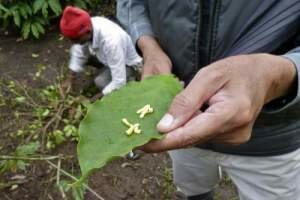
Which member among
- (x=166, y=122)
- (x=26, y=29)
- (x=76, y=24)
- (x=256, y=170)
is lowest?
(x=26, y=29)

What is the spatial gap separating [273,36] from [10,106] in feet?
7.10

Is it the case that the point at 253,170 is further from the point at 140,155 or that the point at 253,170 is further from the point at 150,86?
the point at 140,155

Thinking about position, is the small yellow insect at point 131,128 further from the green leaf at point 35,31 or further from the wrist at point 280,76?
the green leaf at point 35,31

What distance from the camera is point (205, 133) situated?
1.00 meters

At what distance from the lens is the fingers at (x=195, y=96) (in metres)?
1.00

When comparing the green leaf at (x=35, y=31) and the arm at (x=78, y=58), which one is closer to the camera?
the arm at (x=78, y=58)

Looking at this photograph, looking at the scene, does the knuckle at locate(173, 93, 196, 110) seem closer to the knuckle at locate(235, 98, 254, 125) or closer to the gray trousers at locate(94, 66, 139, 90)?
the knuckle at locate(235, 98, 254, 125)

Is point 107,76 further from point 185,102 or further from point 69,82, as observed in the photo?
point 185,102

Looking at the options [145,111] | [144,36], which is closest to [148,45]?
[144,36]

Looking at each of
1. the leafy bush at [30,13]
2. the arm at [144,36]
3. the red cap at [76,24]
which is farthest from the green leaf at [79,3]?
the arm at [144,36]

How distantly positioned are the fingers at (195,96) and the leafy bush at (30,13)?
2905 millimetres

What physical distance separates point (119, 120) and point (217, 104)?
22 cm

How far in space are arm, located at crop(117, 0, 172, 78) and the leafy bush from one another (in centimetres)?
217

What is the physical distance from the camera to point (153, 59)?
1.45 meters
